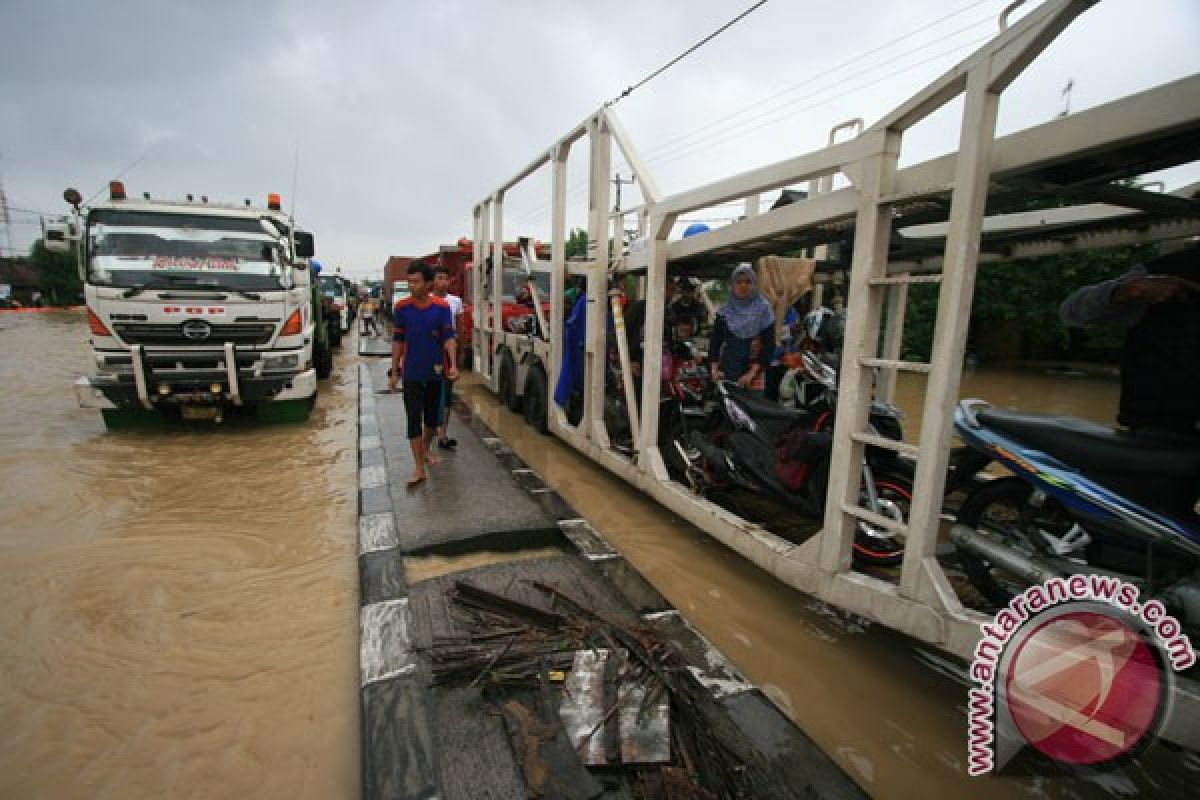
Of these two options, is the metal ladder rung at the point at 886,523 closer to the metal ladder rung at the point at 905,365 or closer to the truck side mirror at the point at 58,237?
the metal ladder rung at the point at 905,365

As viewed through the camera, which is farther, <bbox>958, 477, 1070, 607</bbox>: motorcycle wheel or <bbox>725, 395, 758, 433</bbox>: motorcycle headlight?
<bbox>725, 395, 758, 433</bbox>: motorcycle headlight

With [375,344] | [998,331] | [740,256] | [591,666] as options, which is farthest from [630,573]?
[998,331]

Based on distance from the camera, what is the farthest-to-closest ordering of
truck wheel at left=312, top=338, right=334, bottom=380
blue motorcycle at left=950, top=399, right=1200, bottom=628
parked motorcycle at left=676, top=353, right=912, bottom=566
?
truck wheel at left=312, top=338, right=334, bottom=380 < parked motorcycle at left=676, top=353, right=912, bottom=566 < blue motorcycle at left=950, top=399, right=1200, bottom=628

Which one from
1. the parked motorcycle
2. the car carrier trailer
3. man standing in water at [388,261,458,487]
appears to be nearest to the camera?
the car carrier trailer

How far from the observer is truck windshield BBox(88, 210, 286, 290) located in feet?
18.1

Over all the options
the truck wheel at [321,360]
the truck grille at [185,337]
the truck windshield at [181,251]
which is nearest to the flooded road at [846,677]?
the truck grille at [185,337]

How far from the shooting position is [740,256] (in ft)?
13.8

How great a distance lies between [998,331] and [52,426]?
19691mm

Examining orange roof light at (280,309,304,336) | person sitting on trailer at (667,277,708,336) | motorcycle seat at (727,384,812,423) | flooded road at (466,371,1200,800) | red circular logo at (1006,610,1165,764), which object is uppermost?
person sitting on trailer at (667,277,708,336)

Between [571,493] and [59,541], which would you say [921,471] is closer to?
[571,493]

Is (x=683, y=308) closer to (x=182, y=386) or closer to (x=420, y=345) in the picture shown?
(x=420, y=345)

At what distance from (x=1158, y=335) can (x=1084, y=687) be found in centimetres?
135

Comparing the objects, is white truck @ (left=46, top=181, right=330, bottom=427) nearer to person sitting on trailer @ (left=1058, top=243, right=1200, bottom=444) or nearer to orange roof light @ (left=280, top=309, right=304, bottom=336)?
orange roof light @ (left=280, top=309, right=304, bottom=336)

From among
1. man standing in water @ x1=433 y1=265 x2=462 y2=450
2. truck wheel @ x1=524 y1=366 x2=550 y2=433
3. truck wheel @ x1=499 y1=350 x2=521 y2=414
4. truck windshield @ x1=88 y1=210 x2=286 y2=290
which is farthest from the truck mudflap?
truck wheel @ x1=524 y1=366 x2=550 y2=433
